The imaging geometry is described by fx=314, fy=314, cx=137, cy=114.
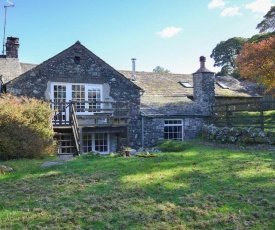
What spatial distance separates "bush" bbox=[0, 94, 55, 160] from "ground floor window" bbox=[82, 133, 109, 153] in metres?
5.20

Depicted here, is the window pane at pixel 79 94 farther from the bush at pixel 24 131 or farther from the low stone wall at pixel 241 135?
the low stone wall at pixel 241 135

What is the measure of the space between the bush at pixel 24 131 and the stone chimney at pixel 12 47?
443 inches

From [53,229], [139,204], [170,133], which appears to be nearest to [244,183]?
[139,204]

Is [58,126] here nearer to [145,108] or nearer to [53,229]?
[145,108]

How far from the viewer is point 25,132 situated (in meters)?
11.2

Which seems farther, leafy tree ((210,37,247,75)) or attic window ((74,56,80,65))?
leafy tree ((210,37,247,75))

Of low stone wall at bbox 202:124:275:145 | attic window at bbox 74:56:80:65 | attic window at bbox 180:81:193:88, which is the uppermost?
attic window at bbox 74:56:80:65

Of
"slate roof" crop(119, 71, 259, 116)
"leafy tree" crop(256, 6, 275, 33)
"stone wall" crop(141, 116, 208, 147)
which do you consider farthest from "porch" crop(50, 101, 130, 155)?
"leafy tree" crop(256, 6, 275, 33)

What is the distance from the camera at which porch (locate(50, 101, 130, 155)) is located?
14820 mm

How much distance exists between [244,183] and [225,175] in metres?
0.85

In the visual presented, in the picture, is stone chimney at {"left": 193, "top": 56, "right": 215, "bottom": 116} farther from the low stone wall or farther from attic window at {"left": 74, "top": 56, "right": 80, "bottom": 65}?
attic window at {"left": 74, "top": 56, "right": 80, "bottom": 65}

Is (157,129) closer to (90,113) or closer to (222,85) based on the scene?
A: (90,113)

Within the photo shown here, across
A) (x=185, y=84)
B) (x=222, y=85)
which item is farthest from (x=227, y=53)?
(x=185, y=84)

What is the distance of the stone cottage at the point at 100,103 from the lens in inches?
636
